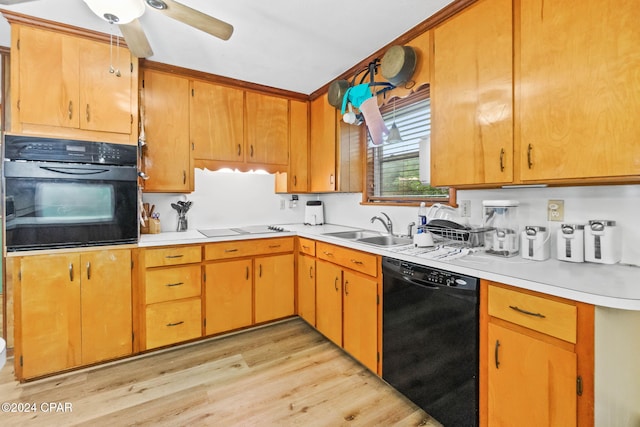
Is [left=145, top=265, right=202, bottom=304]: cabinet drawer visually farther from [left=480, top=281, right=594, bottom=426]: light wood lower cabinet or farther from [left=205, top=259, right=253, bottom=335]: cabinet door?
[left=480, top=281, right=594, bottom=426]: light wood lower cabinet

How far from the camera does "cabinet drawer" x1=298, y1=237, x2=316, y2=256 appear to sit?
2600 millimetres

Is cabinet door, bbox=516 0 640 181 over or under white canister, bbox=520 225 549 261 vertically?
over

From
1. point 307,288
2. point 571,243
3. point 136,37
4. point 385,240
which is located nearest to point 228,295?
point 307,288

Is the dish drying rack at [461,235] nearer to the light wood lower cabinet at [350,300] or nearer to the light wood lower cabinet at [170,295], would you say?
the light wood lower cabinet at [350,300]

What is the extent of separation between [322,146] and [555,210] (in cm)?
209

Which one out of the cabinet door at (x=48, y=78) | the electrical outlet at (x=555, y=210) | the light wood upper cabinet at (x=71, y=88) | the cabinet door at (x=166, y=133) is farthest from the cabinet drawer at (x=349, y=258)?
the cabinet door at (x=48, y=78)

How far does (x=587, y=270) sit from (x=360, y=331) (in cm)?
132

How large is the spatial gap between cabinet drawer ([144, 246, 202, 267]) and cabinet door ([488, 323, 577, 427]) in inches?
83.3

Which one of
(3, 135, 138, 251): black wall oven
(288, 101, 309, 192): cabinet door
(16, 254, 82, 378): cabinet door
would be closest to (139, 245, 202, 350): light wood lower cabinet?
(3, 135, 138, 251): black wall oven

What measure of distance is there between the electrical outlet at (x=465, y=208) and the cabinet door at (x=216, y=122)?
2.08m

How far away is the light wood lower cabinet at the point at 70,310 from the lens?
1.90 meters

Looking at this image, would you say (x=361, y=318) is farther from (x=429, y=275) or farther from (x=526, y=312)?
(x=526, y=312)

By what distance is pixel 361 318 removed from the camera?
203 centimetres

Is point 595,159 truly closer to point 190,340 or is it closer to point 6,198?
point 190,340
